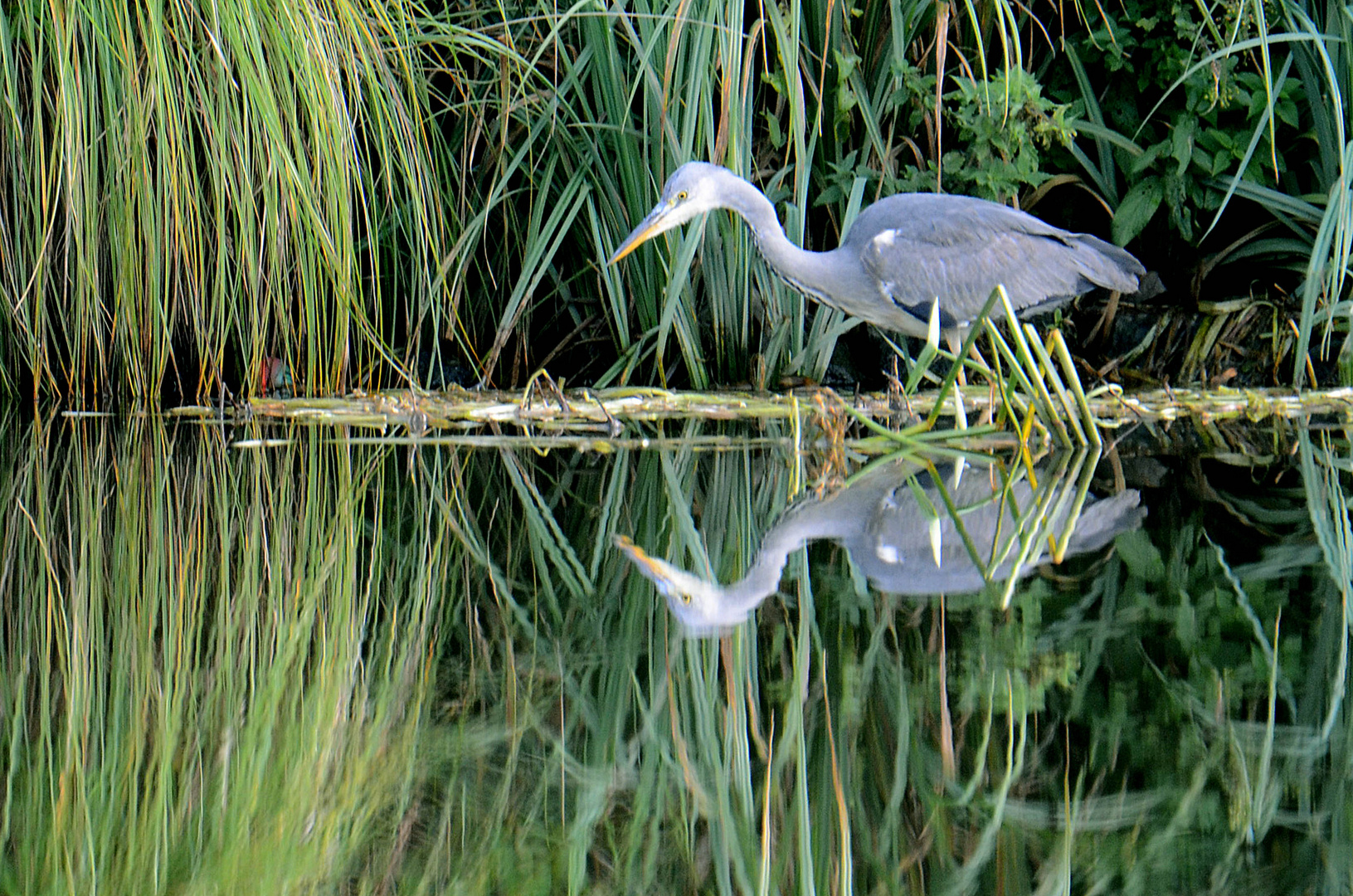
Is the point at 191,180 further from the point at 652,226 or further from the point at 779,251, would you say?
the point at 779,251

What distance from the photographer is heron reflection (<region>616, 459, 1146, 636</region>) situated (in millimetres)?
1482

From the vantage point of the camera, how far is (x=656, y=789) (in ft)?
3.18

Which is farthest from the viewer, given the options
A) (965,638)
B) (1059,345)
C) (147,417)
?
(147,417)

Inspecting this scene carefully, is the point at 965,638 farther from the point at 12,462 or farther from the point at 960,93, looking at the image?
the point at 960,93

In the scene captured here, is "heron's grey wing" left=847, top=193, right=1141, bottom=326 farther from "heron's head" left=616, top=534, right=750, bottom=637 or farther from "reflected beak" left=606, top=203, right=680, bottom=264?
"heron's head" left=616, top=534, right=750, bottom=637

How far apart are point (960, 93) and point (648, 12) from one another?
2.76 feet

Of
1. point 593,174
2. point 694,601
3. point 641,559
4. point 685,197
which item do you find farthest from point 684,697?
point 593,174

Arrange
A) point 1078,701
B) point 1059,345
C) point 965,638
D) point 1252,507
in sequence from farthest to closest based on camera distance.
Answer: point 1059,345 → point 1252,507 → point 965,638 → point 1078,701

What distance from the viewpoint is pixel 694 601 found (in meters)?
1.43

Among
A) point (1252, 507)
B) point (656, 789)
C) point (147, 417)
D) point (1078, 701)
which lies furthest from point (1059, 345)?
point (147, 417)

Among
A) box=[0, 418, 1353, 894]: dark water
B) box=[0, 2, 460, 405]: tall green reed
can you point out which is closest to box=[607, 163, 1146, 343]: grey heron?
box=[0, 2, 460, 405]: tall green reed

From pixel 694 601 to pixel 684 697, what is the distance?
0.30m

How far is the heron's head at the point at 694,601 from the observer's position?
1.35 meters

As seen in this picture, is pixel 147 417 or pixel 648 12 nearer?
pixel 147 417
